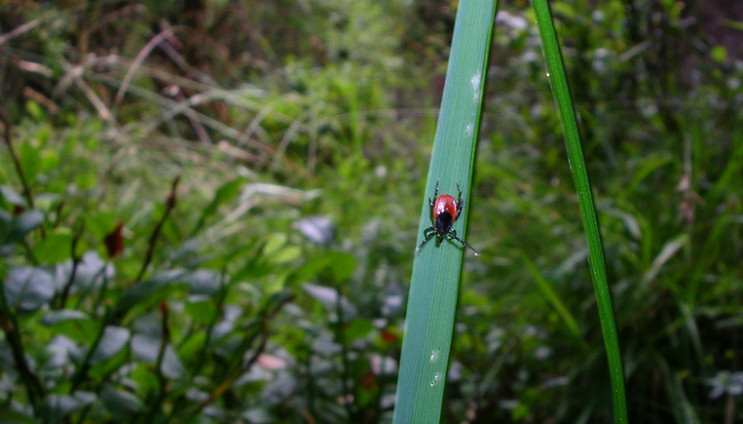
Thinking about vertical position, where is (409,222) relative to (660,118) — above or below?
below

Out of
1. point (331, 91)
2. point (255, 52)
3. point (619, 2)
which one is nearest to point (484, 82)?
point (619, 2)

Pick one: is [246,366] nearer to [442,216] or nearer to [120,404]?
[120,404]

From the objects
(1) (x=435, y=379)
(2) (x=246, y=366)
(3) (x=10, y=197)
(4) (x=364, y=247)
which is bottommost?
(1) (x=435, y=379)

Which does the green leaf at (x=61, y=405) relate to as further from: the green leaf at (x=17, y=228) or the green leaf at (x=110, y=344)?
the green leaf at (x=17, y=228)

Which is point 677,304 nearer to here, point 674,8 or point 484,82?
point 674,8

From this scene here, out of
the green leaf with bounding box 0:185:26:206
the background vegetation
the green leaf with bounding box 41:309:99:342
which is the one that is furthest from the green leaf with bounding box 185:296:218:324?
the green leaf with bounding box 0:185:26:206

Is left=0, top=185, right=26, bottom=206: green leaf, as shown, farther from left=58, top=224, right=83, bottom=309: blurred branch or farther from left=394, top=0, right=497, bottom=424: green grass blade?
left=394, top=0, right=497, bottom=424: green grass blade

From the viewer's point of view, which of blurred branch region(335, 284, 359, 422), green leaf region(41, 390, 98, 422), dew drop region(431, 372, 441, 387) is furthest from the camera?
blurred branch region(335, 284, 359, 422)

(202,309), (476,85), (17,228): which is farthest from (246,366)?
(476,85)
